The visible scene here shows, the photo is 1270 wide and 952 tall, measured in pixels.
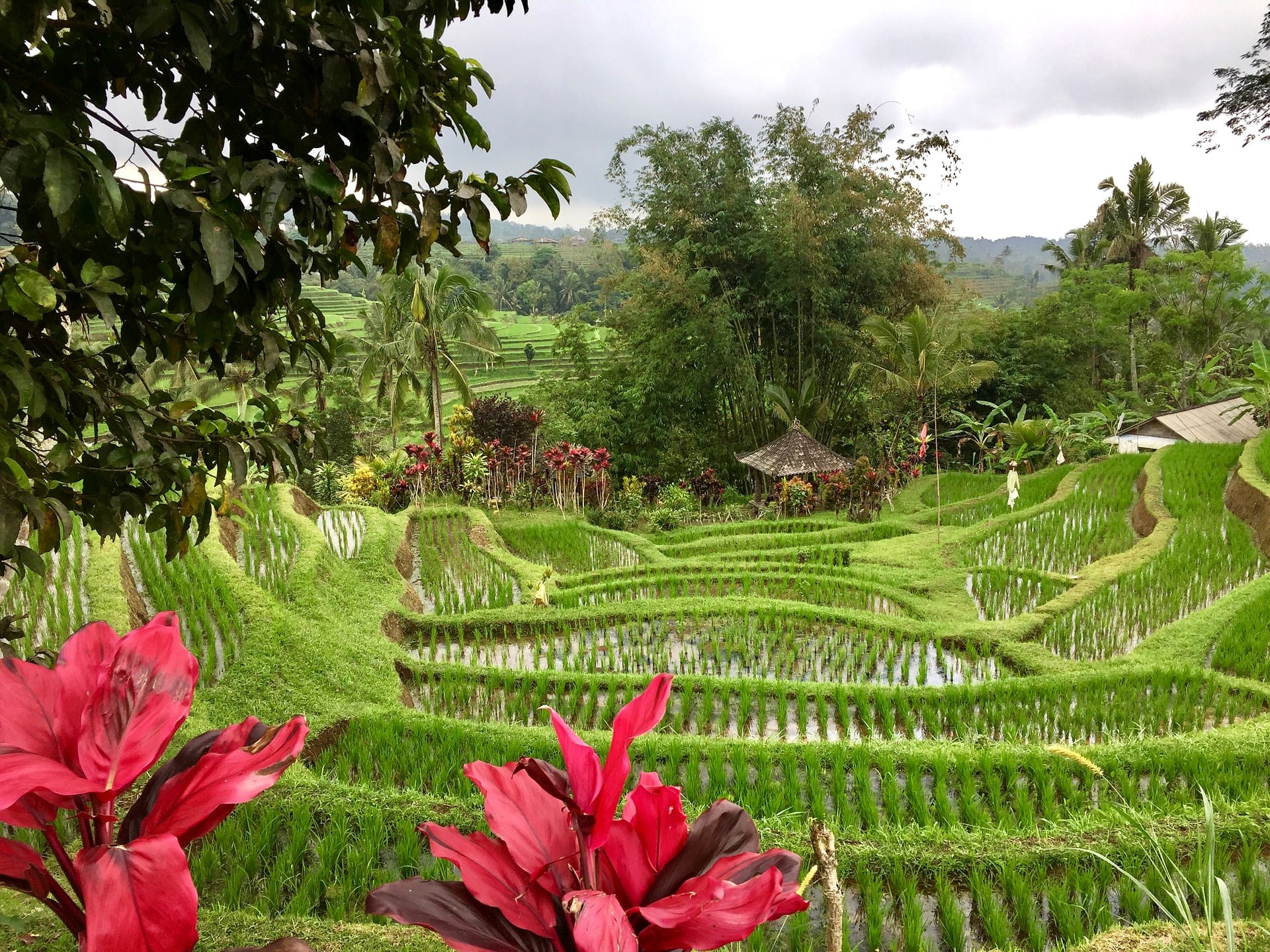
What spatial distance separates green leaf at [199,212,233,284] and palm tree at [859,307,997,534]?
25.5ft

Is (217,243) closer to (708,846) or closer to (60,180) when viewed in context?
(60,180)

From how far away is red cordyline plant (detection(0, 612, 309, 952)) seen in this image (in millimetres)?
723

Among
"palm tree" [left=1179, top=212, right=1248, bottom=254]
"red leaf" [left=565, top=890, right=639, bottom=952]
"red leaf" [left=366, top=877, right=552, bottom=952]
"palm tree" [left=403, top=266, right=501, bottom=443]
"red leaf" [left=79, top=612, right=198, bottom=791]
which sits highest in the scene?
"palm tree" [left=1179, top=212, right=1248, bottom=254]

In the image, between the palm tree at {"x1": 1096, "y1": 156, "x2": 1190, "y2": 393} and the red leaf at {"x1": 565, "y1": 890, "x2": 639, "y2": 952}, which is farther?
the palm tree at {"x1": 1096, "y1": 156, "x2": 1190, "y2": 393}

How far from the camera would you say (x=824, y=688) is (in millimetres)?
4578

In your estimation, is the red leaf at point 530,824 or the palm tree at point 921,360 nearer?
the red leaf at point 530,824

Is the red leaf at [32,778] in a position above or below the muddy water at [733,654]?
above

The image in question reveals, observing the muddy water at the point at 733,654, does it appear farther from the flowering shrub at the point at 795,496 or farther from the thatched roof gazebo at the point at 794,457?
the thatched roof gazebo at the point at 794,457

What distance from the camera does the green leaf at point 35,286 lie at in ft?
3.49

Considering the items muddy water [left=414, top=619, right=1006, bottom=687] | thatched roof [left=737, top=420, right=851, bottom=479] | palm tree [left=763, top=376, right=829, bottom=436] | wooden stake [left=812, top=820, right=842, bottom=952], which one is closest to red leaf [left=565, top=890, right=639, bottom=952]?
wooden stake [left=812, top=820, right=842, bottom=952]

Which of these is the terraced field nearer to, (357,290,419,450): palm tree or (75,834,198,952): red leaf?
(75,834,198,952): red leaf

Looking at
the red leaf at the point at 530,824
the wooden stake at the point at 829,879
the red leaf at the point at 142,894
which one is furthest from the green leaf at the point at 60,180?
the wooden stake at the point at 829,879

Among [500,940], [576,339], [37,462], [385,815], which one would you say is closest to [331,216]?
[37,462]

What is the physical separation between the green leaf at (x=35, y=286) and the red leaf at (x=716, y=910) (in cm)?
110
